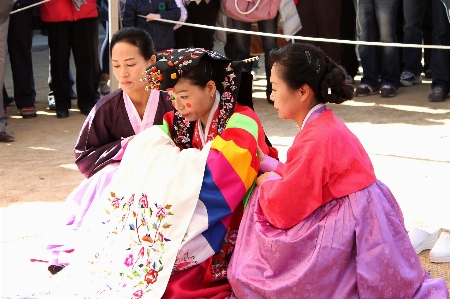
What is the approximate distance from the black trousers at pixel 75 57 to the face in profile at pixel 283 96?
393 cm

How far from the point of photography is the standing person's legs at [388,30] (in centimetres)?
667

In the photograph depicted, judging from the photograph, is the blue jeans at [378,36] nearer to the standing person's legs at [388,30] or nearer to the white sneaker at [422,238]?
the standing person's legs at [388,30]

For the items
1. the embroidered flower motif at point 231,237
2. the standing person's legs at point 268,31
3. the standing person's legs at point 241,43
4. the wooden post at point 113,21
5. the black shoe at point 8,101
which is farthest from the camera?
the black shoe at point 8,101

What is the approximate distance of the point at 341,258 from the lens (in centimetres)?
278

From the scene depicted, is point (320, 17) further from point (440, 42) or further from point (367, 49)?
point (440, 42)

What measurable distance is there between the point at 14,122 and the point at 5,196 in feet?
6.73

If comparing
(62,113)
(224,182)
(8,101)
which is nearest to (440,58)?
(62,113)

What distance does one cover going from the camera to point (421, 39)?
6.91 metres

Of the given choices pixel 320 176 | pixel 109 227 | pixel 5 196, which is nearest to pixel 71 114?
pixel 5 196

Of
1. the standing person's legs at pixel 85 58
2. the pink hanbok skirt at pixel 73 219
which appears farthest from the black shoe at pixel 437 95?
the pink hanbok skirt at pixel 73 219

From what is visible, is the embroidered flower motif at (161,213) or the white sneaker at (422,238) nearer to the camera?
the embroidered flower motif at (161,213)

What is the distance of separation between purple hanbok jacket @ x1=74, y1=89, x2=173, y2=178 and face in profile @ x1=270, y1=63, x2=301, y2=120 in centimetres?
103

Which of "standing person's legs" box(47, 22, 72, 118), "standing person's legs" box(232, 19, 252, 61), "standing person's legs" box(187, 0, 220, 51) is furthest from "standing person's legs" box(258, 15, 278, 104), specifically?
"standing person's legs" box(47, 22, 72, 118)

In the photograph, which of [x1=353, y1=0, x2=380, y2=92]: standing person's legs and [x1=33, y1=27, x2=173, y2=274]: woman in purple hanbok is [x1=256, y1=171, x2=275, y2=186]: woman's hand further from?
[x1=353, y1=0, x2=380, y2=92]: standing person's legs
